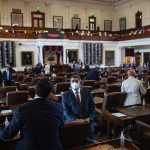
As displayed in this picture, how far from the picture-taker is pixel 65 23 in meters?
24.2

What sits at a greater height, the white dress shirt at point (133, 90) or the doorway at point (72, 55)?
the doorway at point (72, 55)

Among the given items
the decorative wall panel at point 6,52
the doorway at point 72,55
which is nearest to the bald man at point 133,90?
the decorative wall panel at point 6,52

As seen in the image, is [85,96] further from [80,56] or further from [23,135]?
[80,56]

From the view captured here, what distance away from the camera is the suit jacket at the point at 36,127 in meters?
2.38

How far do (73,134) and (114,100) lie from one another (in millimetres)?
2328

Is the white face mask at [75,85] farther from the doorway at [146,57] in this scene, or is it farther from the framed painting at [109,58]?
the framed painting at [109,58]

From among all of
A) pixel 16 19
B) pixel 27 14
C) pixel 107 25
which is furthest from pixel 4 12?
pixel 107 25

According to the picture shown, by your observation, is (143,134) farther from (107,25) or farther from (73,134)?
(107,25)

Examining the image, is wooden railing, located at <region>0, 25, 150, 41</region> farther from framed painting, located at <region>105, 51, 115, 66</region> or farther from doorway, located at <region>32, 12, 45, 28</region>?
doorway, located at <region>32, 12, 45, 28</region>

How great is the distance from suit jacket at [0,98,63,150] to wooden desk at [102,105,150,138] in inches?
78.8

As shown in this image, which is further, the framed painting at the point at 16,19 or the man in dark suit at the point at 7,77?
the framed painting at the point at 16,19

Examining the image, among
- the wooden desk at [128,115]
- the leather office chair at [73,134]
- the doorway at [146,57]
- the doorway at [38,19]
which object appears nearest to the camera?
the leather office chair at [73,134]

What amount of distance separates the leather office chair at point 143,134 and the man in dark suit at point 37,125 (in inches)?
54.6

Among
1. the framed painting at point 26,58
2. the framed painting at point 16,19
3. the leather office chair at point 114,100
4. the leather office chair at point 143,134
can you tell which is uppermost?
the framed painting at point 16,19
